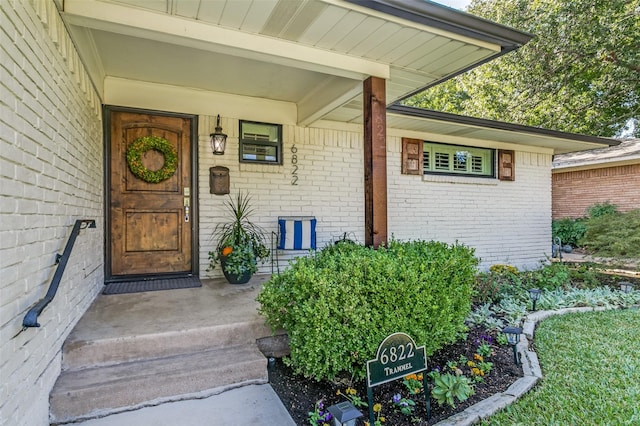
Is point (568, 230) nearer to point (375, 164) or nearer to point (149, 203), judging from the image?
point (375, 164)

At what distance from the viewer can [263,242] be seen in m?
4.90

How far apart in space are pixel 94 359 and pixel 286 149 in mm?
3468

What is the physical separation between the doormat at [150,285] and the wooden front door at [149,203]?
0.15 m

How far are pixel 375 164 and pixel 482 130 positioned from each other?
3634 mm

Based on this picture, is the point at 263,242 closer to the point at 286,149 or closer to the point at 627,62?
the point at 286,149

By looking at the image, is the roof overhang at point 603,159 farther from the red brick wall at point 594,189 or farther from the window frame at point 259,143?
the window frame at point 259,143

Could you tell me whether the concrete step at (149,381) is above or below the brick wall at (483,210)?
below

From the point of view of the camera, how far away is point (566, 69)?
1048 centimetres

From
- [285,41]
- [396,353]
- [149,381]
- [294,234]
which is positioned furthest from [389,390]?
[285,41]

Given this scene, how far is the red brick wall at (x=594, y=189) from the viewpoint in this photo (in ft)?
32.7

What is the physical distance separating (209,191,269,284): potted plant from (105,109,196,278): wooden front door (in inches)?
15.9

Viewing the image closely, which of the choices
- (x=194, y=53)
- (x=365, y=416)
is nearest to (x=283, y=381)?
(x=365, y=416)

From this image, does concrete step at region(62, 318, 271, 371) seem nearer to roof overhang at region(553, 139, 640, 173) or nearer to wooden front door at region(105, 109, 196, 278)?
wooden front door at region(105, 109, 196, 278)

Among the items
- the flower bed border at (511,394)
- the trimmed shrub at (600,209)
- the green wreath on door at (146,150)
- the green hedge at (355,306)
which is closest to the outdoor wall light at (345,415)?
the green hedge at (355,306)
